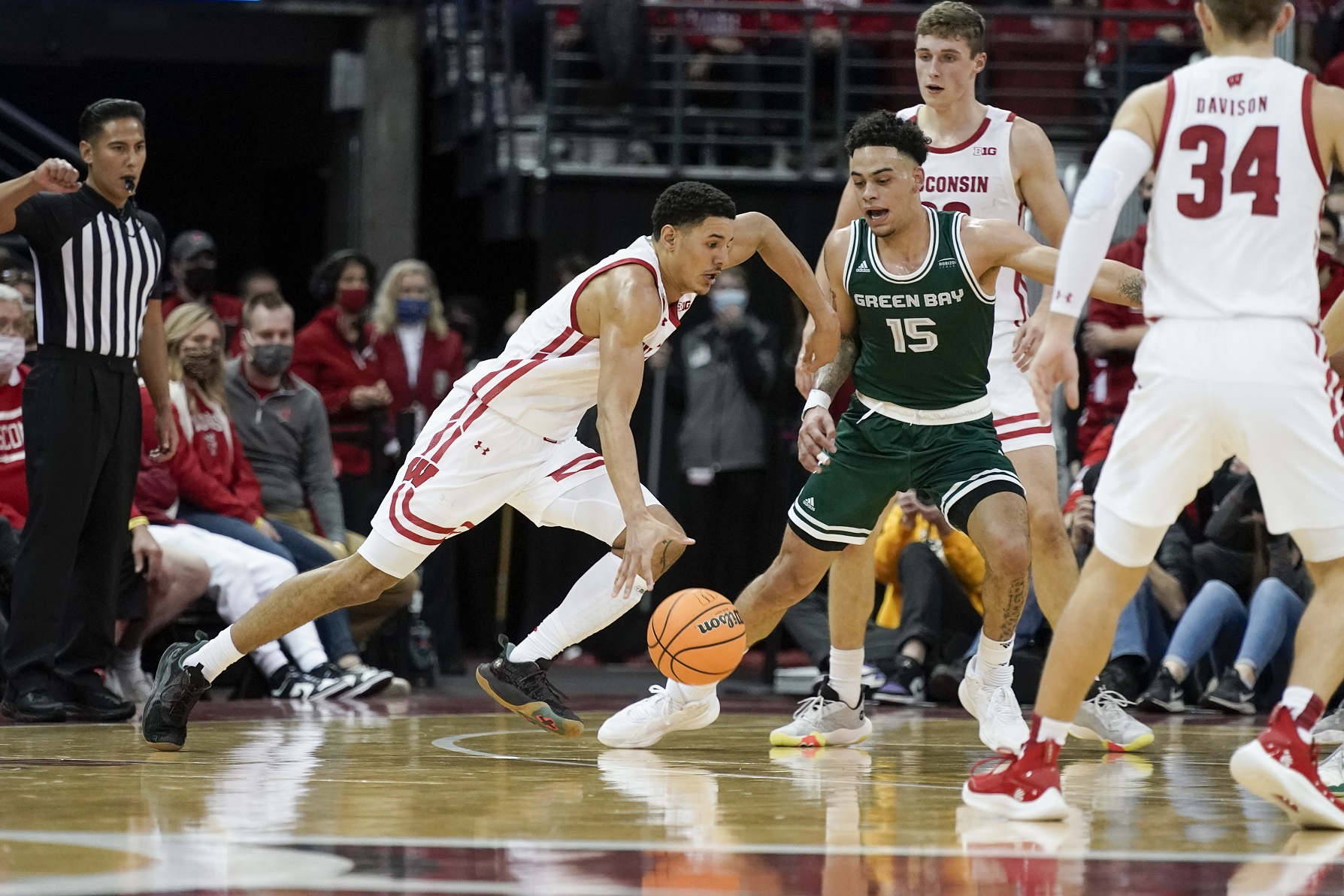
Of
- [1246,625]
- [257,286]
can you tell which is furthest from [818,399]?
[257,286]

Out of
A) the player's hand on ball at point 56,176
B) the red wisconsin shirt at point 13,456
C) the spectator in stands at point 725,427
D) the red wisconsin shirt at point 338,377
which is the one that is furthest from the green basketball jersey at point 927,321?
the red wisconsin shirt at point 338,377

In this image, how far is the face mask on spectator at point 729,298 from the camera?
33.7ft

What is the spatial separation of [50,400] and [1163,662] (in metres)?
4.89

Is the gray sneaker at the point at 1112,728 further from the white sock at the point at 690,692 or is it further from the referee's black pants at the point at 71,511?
the referee's black pants at the point at 71,511

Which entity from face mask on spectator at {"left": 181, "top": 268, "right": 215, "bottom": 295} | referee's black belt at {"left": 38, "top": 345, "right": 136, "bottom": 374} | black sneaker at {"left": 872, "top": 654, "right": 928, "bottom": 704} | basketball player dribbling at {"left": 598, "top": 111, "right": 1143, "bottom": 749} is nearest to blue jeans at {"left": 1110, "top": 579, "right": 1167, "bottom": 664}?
black sneaker at {"left": 872, "top": 654, "right": 928, "bottom": 704}

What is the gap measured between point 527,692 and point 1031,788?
2147 mm

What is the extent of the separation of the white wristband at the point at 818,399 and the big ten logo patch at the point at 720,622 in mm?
700

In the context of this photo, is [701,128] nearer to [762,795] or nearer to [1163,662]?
[1163,662]

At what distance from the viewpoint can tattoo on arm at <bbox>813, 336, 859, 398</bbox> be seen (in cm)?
603

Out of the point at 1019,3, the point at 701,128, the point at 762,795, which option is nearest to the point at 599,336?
the point at 762,795

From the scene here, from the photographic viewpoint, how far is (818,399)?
593 cm

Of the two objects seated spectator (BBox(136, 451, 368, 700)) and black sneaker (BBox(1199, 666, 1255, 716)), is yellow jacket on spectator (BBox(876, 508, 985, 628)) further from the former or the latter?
seated spectator (BBox(136, 451, 368, 700))

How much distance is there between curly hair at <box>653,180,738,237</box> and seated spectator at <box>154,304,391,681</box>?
133 inches

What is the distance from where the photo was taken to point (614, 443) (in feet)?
17.5
